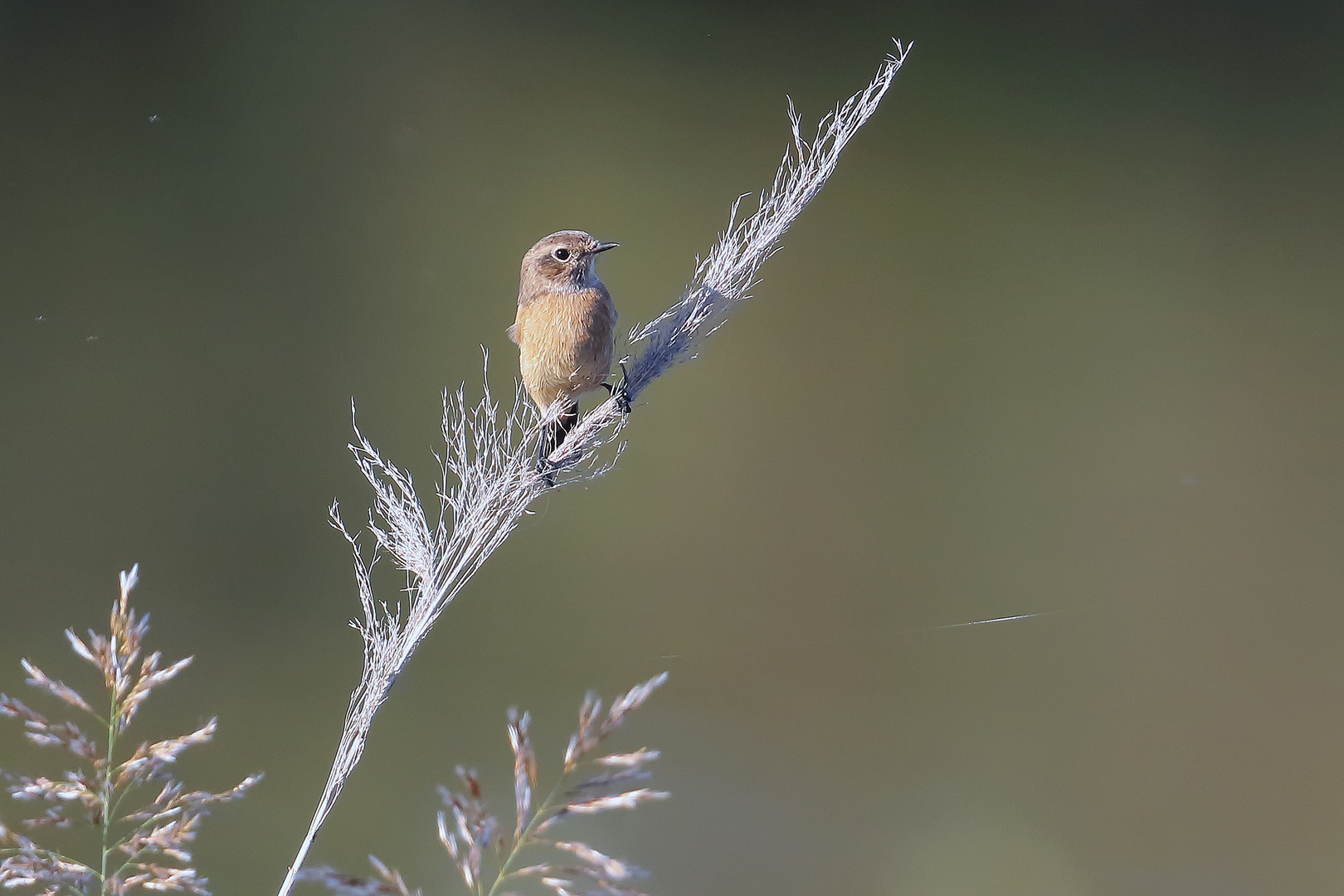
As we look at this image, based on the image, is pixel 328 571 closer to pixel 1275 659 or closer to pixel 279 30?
pixel 279 30

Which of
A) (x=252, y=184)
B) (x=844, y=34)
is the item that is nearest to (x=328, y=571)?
(x=252, y=184)

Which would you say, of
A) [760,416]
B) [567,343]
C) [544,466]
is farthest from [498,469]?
[760,416]

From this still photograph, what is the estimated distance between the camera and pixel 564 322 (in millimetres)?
1521

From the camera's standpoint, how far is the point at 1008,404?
1973 mm

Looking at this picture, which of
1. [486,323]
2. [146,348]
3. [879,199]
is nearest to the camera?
[146,348]

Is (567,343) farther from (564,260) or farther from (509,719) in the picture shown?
(509,719)

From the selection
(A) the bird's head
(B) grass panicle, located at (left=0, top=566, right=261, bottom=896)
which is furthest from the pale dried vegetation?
(A) the bird's head

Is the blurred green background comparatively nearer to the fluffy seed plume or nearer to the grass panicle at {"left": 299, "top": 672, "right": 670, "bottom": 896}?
the fluffy seed plume

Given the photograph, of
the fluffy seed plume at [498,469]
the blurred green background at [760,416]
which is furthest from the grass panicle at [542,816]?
the blurred green background at [760,416]

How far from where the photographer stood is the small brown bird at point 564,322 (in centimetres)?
151

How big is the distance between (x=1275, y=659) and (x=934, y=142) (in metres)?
1.24

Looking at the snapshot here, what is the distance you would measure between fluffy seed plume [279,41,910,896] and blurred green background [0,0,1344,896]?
0.55 metres

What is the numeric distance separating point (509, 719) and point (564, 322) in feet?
2.40

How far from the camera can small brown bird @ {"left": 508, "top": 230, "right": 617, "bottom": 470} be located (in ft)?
4.94
